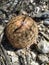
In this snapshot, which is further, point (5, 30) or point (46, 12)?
point (46, 12)

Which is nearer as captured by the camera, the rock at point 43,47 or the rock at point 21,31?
the rock at point 21,31

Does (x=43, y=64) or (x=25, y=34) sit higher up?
(x=25, y=34)

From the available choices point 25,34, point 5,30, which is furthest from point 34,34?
point 5,30

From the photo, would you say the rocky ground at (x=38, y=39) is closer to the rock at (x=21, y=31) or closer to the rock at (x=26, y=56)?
the rock at (x=26, y=56)

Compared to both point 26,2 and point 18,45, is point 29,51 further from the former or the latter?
point 26,2

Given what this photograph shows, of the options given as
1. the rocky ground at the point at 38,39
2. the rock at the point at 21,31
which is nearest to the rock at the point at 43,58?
the rocky ground at the point at 38,39

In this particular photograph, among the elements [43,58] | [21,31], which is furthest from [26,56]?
[21,31]

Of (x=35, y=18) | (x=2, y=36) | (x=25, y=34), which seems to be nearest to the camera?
(x=25, y=34)

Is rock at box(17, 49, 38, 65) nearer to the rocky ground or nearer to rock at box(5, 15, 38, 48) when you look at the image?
the rocky ground

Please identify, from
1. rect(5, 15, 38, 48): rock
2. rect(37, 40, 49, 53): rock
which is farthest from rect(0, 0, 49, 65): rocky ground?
rect(5, 15, 38, 48): rock

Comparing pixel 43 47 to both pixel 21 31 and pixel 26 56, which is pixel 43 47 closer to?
pixel 26 56
